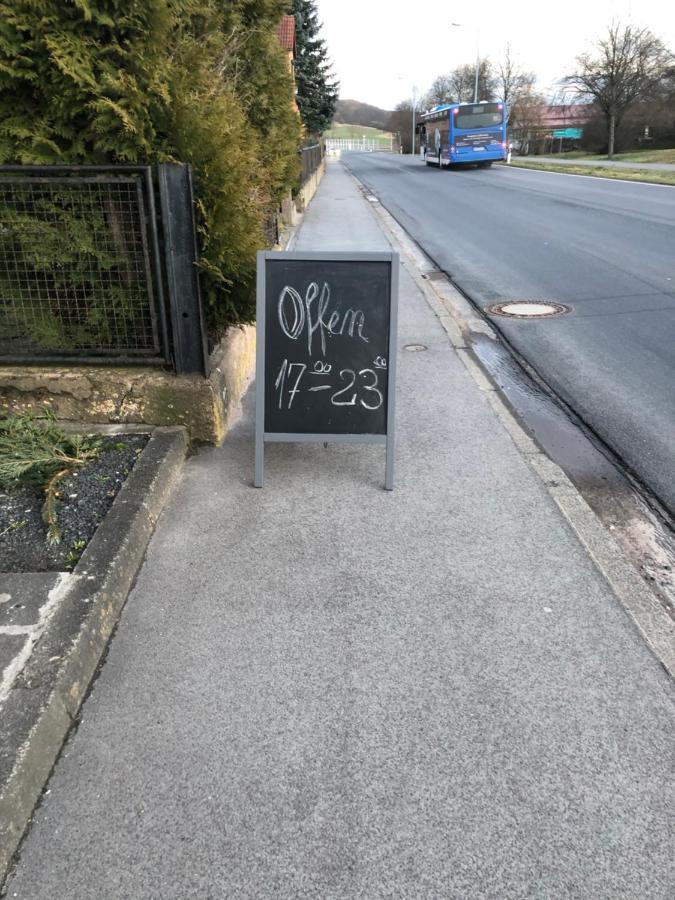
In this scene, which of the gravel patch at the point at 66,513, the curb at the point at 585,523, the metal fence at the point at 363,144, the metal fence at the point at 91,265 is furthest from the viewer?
the metal fence at the point at 363,144

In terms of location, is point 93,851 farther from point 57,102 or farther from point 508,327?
point 508,327

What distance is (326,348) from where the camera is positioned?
409 centimetres

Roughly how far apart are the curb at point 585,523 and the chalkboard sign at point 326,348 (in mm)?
1009

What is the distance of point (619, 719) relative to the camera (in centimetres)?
244

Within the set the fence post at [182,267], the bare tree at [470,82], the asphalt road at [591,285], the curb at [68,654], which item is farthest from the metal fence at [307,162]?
the bare tree at [470,82]

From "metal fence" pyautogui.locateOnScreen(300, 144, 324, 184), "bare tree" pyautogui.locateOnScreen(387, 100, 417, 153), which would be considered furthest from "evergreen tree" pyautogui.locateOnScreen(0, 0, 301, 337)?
"bare tree" pyautogui.locateOnScreen(387, 100, 417, 153)

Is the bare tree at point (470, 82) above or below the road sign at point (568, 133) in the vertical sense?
above

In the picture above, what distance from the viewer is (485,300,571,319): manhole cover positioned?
323 inches

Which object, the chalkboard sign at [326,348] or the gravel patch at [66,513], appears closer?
the gravel patch at [66,513]

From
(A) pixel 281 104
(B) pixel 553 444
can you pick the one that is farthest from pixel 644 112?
(B) pixel 553 444

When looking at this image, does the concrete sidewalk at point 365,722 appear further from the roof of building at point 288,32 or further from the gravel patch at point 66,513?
the roof of building at point 288,32

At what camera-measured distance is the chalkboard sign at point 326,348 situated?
4.03m

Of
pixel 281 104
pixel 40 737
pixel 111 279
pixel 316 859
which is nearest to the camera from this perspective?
pixel 316 859

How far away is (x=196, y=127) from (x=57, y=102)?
758 millimetres
